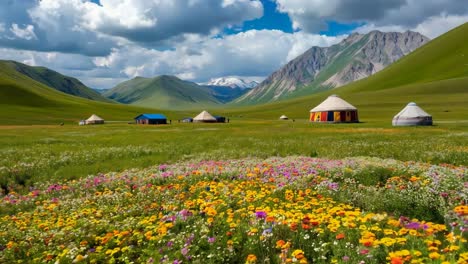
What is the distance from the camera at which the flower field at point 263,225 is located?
551 cm

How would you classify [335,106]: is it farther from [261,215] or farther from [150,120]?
[261,215]

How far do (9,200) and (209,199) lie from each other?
9.24 m

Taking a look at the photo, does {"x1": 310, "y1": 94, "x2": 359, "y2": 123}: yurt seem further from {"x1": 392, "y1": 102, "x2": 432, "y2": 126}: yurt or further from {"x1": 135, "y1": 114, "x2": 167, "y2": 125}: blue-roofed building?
{"x1": 135, "y1": 114, "x2": 167, "y2": 125}: blue-roofed building

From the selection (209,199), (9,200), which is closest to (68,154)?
(9,200)

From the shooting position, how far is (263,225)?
257 inches

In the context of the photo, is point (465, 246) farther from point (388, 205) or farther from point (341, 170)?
point (341, 170)

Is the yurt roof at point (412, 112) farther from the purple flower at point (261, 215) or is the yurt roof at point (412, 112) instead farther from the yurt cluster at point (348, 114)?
the purple flower at point (261, 215)

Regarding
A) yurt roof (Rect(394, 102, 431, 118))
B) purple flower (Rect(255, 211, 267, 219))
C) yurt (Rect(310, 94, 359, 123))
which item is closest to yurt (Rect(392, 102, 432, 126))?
yurt roof (Rect(394, 102, 431, 118))

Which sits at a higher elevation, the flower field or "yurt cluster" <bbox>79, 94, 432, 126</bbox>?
"yurt cluster" <bbox>79, 94, 432, 126</bbox>

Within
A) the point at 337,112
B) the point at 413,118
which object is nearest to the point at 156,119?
the point at 337,112

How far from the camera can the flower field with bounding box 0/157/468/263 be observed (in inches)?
217

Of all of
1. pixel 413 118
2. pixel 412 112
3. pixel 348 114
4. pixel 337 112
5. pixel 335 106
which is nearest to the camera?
pixel 413 118

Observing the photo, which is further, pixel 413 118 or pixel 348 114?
pixel 348 114

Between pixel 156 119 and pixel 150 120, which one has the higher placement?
pixel 156 119
